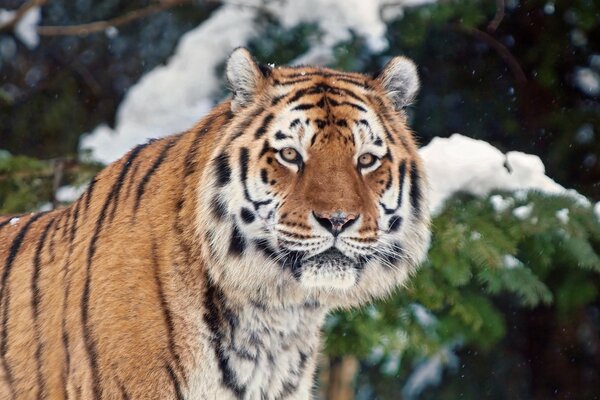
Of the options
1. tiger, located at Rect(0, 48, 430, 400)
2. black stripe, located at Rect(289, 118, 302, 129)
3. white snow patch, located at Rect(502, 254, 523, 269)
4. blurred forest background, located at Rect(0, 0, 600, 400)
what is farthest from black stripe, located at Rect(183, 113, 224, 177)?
white snow patch, located at Rect(502, 254, 523, 269)

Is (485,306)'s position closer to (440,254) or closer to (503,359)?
(440,254)

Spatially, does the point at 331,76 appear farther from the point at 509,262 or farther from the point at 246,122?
the point at 509,262

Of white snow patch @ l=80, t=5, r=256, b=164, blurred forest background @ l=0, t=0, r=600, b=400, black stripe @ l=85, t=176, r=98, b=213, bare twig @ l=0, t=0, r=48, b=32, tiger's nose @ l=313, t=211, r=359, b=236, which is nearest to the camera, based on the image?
tiger's nose @ l=313, t=211, r=359, b=236

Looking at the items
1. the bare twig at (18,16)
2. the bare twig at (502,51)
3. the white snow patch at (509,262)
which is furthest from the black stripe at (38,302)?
the bare twig at (18,16)

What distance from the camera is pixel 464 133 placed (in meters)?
6.19

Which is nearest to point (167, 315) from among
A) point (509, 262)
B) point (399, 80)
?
point (399, 80)

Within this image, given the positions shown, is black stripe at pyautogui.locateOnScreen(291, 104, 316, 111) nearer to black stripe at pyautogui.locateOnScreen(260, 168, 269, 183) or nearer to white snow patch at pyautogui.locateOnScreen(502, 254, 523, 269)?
black stripe at pyautogui.locateOnScreen(260, 168, 269, 183)

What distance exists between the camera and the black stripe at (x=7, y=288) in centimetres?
327

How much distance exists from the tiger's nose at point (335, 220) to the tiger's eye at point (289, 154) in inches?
7.6

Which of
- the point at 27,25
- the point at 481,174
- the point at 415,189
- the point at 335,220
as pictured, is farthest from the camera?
the point at 27,25

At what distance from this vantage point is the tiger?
2.94 metres

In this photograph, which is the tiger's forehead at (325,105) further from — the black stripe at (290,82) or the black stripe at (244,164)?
the black stripe at (244,164)

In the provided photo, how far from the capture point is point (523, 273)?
439cm

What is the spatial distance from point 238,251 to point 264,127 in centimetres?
35
